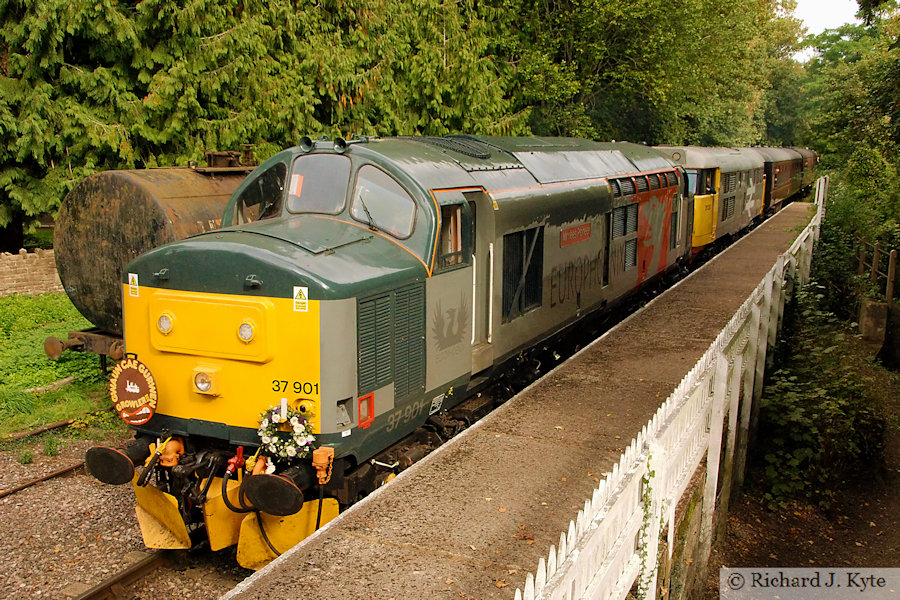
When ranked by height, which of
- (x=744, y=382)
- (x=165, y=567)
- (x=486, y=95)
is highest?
(x=486, y=95)

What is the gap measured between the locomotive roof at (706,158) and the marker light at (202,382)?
14.2m

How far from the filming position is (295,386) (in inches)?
226

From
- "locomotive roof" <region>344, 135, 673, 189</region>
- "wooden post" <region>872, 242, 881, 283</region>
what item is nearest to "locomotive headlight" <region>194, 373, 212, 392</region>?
"locomotive roof" <region>344, 135, 673, 189</region>

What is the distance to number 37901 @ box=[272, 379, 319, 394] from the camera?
570 cm

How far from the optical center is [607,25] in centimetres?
2669

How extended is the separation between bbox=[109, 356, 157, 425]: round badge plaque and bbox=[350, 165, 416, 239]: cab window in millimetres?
2128

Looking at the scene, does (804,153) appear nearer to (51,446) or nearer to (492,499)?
(51,446)

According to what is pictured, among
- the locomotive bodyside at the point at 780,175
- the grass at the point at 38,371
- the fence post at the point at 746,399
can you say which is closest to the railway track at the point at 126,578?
the grass at the point at 38,371

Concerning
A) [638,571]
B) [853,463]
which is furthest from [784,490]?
[638,571]

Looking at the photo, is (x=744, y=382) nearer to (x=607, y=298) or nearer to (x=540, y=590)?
(x=607, y=298)

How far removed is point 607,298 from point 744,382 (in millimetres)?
3122

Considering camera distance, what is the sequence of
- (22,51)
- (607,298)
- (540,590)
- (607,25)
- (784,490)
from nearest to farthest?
(540,590) < (784,490) < (607,298) < (22,51) < (607,25)

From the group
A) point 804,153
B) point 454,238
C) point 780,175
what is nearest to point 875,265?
point 454,238

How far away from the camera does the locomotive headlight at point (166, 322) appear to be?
6148 mm
